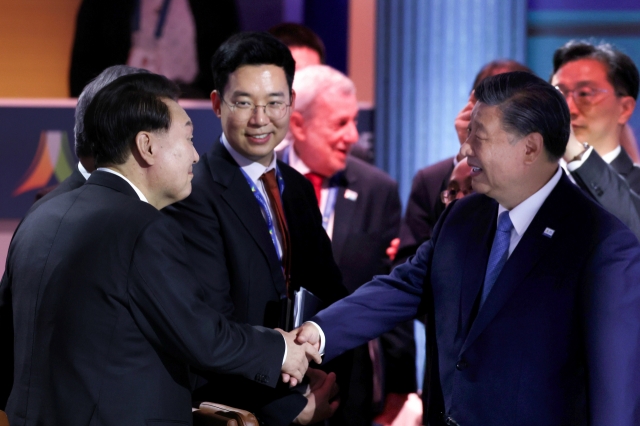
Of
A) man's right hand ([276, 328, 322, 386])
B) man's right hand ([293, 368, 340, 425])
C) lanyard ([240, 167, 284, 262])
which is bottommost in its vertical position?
man's right hand ([293, 368, 340, 425])

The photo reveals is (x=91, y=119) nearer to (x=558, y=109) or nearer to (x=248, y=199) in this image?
(x=248, y=199)

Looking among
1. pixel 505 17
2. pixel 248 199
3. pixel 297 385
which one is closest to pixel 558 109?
pixel 248 199

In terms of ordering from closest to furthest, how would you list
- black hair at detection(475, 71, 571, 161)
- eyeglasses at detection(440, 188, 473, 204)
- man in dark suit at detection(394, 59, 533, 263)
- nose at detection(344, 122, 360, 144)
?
black hair at detection(475, 71, 571, 161) < eyeglasses at detection(440, 188, 473, 204) < man in dark suit at detection(394, 59, 533, 263) < nose at detection(344, 122, 360, 144)

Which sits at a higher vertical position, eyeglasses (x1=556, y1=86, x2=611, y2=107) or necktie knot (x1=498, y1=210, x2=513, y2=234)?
eyeglasses (x1=556, y1=86, x2=611, y2=107)

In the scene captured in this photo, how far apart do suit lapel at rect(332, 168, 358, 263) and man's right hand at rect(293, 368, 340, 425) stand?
81 cm

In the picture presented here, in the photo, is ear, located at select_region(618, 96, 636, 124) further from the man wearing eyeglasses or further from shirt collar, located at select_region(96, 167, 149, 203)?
shirt collar, located at select_region(96, 167, 149, 203)

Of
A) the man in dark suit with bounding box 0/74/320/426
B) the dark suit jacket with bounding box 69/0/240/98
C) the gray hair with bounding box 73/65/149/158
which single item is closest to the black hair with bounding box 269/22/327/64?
the dark suit jacket with bounding box 69/0/240/98

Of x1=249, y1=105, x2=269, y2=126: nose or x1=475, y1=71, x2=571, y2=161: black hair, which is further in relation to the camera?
x1=249, y1=105, x2=269, y2=126: nose

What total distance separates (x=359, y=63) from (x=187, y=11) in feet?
3.69

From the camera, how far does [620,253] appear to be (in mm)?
2037

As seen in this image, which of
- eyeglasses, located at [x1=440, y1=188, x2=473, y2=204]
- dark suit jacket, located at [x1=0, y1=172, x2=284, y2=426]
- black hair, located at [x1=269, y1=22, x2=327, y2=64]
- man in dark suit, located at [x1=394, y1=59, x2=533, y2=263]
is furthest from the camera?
black hair, located at [x1=269, y1=22, x2=327, y2=64]

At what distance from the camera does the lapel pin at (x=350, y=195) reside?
11.6 ft

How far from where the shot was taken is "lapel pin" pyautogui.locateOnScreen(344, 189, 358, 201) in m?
3.54

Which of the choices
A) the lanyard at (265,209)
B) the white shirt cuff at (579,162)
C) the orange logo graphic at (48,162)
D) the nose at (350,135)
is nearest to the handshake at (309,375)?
the lanyard at (265,209)
